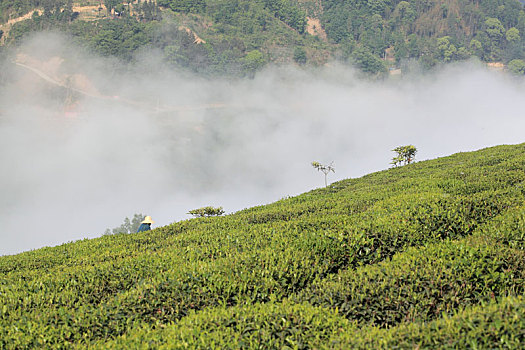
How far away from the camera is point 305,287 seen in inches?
362

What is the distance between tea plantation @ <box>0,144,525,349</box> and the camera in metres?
6.89

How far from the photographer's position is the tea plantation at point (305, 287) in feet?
22.6

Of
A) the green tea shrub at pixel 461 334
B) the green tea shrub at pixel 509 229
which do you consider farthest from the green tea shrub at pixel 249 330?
the green tea shrub at pixel 509 229

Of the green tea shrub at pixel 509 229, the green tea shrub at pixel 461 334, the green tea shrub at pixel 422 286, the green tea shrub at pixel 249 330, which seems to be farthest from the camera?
the green tea shrub at pixel 509 229

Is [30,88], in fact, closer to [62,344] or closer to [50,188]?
[50,188]

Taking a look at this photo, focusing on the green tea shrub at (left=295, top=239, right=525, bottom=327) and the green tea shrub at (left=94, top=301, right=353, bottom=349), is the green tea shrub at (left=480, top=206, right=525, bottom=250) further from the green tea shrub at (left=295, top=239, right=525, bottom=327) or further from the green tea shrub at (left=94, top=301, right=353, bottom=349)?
the green tea shrub at (left=94, top=301, right=353, bottom=349)

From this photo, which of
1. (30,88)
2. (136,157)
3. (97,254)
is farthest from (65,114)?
(97,254)

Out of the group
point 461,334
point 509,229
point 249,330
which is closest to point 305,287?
point 249,330

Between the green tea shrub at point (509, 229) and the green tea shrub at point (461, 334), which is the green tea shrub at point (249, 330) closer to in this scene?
the green tea shrub at point (461, 334)

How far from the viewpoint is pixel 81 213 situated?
169750 millimetres

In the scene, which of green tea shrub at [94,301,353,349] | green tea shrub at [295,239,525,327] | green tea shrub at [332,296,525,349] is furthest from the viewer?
green tea shrub at [295,239,525,327]

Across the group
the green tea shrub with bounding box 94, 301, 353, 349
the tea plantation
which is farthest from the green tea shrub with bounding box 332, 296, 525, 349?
the green tea shrub with bounding box 94, 301, 353, 349

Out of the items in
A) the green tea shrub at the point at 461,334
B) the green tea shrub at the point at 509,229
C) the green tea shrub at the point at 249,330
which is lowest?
the green tea shrub at the point at 461,334

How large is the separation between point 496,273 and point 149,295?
6.41 meters
